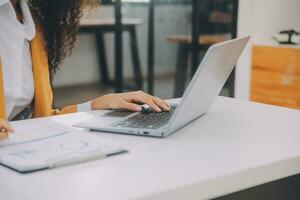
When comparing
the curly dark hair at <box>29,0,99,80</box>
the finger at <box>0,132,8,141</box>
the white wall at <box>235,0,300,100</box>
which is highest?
the curly dark hair at <box>29,0,99,80</box>

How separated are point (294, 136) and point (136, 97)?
1.34 ft

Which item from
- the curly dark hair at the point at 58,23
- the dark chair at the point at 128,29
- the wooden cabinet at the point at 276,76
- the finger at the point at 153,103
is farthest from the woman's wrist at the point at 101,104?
the dark chair at the point at 128,29

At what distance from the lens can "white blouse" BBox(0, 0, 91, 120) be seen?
1.39 m

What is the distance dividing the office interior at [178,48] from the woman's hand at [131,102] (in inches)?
79.0

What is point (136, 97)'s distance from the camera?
1.25 m

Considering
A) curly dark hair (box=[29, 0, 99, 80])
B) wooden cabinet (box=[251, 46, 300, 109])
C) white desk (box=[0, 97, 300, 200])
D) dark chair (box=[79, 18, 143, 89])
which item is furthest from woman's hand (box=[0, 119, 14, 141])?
dark chair (box=[79, 18, 143, 89])

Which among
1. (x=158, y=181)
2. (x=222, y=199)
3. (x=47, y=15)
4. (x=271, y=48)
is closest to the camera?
(x=158, y=181)

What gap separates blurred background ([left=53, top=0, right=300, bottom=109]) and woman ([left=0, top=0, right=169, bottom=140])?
186 centimetres

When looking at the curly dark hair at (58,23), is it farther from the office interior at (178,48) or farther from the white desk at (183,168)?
the office interior at (178,48)

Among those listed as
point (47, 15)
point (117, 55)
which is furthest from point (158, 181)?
point (117, 55)

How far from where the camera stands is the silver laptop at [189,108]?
0.96m

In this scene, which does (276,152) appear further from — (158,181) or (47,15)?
(47,15)

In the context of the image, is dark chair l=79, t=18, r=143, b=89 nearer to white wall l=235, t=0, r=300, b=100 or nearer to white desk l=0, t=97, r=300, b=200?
white wall l=235, t=0, r=300, b=100

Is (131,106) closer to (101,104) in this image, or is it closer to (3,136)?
(101,104)
